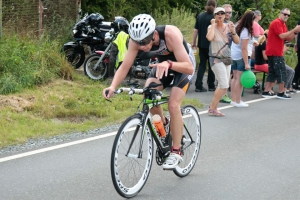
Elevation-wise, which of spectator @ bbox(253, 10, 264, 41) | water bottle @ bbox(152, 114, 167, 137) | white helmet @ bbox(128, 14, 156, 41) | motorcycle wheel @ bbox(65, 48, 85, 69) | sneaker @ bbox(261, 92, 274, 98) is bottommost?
sneaker @ bbox(261, 92, 274, 98)

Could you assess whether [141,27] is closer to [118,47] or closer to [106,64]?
[118,47]

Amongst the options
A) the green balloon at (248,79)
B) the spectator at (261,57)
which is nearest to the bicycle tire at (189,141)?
the green balloon at (248,79)

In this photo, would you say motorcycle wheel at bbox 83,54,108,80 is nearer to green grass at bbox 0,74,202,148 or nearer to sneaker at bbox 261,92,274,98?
green grass at bbox 0,74,202,148

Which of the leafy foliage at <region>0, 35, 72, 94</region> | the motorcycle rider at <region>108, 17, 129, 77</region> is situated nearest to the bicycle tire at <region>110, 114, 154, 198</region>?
the leafy foliage at <region>0, 35, 72, 94</region>

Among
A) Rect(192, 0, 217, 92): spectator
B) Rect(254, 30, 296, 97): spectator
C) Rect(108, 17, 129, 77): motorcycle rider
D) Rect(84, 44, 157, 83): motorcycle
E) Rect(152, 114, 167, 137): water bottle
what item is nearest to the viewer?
Rect(152, 114, 167, 137): water bottle

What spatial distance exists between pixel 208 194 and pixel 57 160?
213 centimetres

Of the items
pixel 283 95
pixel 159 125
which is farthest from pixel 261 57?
pixel 159 125

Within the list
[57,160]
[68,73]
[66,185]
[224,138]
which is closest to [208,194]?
[66,185]

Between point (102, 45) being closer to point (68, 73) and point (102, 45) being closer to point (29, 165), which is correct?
point (68, 73)

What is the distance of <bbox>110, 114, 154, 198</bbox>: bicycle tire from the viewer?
5.83 metres

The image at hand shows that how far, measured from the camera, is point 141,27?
5.94 meters

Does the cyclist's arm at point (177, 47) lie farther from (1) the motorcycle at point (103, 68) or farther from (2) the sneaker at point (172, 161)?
(1) the motorcycle at point (103, 68)

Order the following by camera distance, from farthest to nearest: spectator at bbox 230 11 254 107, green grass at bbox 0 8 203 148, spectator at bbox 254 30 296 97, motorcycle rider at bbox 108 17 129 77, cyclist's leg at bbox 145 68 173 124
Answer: spectator at bbox 254 30 296 97 → motorcycle rider at bbox 108 17 129 77 → spectator at bbox 230 11 254 107 → green grass at bbox 0 8 203 148 → cyclist's leg at bbox 145 68 173 124

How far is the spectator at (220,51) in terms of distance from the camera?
10953 millimetres
